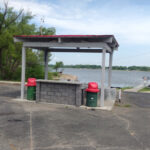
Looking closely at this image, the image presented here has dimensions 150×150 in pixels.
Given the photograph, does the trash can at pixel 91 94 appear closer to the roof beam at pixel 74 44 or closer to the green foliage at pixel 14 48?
the roof beam at pixel 74 44

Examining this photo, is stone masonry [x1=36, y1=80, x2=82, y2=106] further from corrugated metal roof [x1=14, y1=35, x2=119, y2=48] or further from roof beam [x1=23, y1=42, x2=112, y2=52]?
corrugated metal roof [x1=14, y1=35, x2=119, y2=48]

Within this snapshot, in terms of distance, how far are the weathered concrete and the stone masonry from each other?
624 millimetres

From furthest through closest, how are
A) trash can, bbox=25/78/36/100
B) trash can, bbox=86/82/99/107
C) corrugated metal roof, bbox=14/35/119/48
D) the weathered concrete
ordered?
trash can, bbox=25/78/36/100 → trash can, bbox=86/82/99/107 → corrugated metal roof, bbox=14/35/119/48 → the weathered concrete

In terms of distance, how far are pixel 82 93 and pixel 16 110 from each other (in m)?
3.09

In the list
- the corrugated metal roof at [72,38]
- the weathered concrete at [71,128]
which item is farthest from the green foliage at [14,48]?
the weathered concrete at [71,128]

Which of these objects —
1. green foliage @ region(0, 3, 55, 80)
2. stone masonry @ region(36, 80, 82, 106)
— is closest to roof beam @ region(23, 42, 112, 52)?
stone masonry @ region(36, 80, 82, 106)

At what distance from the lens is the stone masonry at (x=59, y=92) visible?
371 inches

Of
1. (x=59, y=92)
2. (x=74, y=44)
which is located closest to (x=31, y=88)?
(x=59, y=92)

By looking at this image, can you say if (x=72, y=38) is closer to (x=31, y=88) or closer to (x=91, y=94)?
(x=91, y=94)

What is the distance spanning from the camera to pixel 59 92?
31.9 feet

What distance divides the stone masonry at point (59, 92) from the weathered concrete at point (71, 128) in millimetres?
624

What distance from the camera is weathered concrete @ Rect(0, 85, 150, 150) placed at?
5.05 meters

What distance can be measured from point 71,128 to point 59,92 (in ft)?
11.7

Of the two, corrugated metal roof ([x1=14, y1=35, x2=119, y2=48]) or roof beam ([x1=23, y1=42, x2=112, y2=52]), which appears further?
roof beam ([x1=23, y1=42, x2=112, y2=52])
